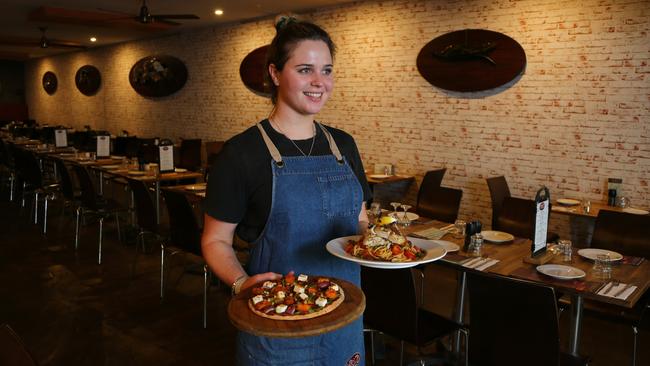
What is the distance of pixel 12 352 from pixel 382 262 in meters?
1.01

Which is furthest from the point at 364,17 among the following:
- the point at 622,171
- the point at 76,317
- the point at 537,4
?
the point at 76,317

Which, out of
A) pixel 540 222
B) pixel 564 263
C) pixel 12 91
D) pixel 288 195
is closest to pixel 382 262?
Result: pixel 288 195

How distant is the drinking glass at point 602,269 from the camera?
107 inches

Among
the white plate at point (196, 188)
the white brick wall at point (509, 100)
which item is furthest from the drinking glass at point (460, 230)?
the white plate at point (196, 188)

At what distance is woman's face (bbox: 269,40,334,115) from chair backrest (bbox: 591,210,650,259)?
9.59ft

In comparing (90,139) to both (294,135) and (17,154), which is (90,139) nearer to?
(17,154)

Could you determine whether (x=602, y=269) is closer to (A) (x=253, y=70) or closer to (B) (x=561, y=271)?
(B) (x=561, y=271)

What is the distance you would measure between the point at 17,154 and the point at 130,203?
1.96 metres

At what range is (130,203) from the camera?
7176 millimetres

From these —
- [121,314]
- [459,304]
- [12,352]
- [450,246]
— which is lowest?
[121,314]

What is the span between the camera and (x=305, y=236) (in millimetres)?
1721

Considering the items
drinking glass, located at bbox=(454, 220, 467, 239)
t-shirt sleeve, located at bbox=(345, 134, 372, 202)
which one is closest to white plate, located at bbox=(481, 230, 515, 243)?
drinking glass, located at bbox=(454, 220, 467, 239)

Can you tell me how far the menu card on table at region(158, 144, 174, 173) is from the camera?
20.5 ft

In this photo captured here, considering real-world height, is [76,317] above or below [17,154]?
below
